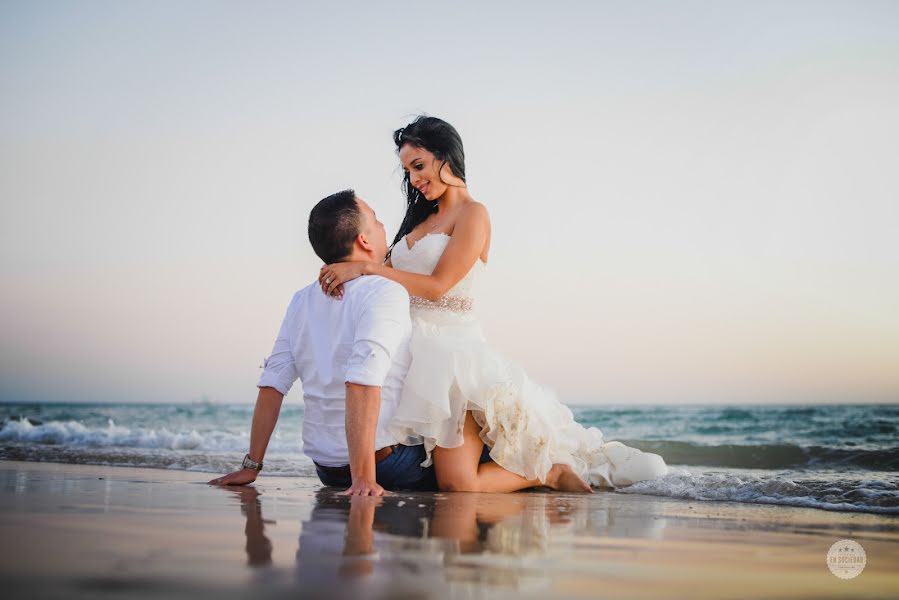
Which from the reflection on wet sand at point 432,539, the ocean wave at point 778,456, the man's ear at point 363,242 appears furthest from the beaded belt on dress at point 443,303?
the ocean wave at point 778,456

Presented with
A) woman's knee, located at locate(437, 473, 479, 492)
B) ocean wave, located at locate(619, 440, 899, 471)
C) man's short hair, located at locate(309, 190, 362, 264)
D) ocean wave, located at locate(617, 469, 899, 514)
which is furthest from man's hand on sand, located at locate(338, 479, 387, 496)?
ocean wave, located at locate(619, 440, 899, 471)

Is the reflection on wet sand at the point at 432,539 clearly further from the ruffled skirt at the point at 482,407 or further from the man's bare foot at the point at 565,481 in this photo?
the man's bare foot at the point at 565,481

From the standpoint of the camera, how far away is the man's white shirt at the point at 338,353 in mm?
3592

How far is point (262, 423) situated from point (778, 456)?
712 centimetres

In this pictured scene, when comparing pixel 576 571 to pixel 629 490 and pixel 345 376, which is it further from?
pixel 629 490

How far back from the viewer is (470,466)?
14.2ft

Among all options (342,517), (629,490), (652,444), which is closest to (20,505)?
(342,517)

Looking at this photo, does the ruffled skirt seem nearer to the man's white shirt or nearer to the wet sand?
the man's white shirt

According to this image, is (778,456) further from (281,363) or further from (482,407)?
(281,363)

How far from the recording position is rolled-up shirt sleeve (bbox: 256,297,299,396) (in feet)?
13.6

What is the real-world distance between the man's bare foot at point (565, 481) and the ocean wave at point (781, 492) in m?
0.30

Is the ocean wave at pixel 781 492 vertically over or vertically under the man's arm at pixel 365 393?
under

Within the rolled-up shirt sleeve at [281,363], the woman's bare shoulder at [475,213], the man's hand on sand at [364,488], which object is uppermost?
the woman's bare shoulder at [475,213]

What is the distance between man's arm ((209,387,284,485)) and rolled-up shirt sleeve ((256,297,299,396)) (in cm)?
4
